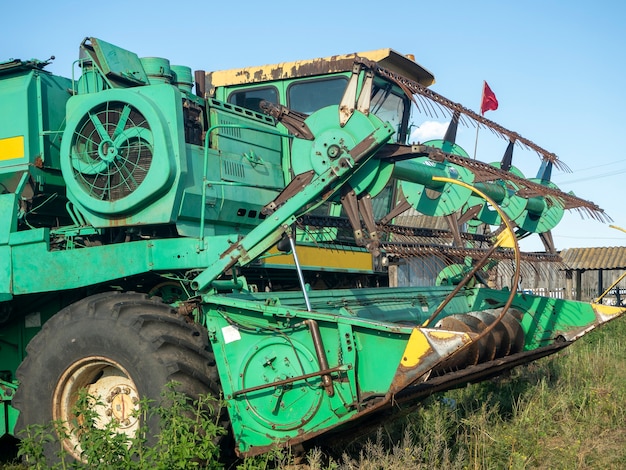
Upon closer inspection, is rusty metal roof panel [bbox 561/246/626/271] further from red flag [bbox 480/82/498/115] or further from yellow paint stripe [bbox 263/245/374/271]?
yellow paint stripe [bbox 263/245/374/271]

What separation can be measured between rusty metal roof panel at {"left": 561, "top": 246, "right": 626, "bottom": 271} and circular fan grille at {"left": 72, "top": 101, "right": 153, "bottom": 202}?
1564cm

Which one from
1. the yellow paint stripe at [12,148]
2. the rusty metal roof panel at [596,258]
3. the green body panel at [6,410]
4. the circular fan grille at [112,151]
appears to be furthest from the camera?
the rusty metal roof panel at [596,258]

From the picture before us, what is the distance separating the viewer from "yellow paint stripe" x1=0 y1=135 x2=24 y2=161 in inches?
242

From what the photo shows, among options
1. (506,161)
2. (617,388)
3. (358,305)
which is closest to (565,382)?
(617,388)

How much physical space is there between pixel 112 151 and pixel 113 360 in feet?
5.17

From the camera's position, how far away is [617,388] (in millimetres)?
7398

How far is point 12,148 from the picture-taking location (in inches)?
244

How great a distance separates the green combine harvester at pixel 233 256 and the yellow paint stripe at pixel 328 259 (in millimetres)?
24

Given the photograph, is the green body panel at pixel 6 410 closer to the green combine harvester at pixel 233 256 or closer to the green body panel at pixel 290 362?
the green combine harvester at pixel 233 256

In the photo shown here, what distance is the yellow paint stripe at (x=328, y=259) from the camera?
6441 mm

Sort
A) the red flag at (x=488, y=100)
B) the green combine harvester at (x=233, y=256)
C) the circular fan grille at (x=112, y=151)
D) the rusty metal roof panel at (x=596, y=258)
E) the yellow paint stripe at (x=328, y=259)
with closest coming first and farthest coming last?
the green combine harvester at (x=233, y=256) < the circular fan grille at (x=112, y=151) < the yellow paint stripe at (x=328, y=259) < the red flag at (x=488, y=100) < the rusty metal roof panel at (x=596, y=258)

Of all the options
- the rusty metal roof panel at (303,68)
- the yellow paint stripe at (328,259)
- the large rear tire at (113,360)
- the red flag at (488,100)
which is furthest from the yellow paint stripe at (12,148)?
the red flag at (488,100)

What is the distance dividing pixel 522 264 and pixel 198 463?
4.41 m

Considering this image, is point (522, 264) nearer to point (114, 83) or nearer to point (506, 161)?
point (506, 161)
